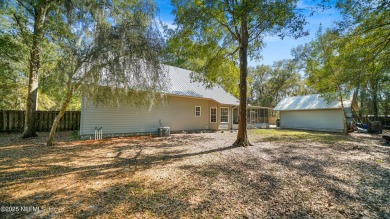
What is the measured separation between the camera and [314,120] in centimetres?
1925

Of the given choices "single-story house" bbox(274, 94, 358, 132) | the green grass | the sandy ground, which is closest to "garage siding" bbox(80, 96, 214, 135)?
the sandy ground

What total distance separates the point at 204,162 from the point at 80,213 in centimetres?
359

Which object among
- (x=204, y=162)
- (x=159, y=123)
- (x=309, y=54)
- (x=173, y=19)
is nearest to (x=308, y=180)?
Result: (x=204, y=162)

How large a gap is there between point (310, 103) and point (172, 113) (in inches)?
646

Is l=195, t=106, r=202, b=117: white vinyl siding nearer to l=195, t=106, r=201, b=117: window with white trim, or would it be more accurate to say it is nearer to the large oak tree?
l=195, t=106, r=201, b=117: window with white trim

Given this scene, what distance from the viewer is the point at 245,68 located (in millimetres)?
8406

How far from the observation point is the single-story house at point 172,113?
9.99 metres

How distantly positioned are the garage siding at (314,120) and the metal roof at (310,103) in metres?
0.67

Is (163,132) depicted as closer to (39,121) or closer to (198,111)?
(198,111)

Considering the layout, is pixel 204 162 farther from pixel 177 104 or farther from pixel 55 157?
pixel 177 104

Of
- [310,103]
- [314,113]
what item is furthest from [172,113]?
[310,103]

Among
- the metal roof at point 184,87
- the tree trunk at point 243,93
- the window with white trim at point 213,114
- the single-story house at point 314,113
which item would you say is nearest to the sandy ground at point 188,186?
the tree trunk at point 243,93

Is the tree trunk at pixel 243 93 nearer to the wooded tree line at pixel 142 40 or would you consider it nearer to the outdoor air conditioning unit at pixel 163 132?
the wooded tree line at pixel 142 40

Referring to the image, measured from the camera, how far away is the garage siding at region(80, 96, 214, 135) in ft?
32.3
